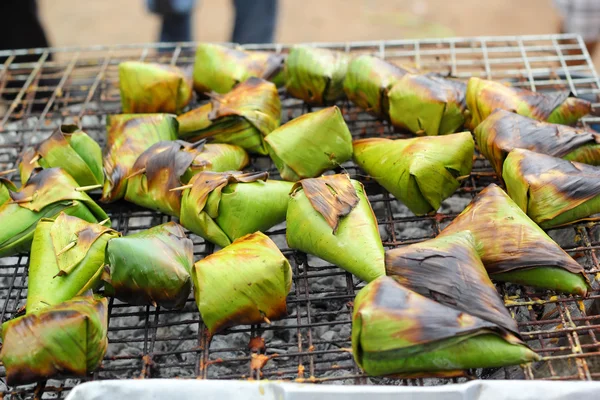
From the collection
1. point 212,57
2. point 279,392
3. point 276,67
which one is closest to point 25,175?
point 212,57

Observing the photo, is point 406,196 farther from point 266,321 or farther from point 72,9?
point 72,9

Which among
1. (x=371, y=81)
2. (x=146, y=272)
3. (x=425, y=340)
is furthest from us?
(x=371, y=81)

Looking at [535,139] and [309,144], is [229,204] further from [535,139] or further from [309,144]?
[535,139]

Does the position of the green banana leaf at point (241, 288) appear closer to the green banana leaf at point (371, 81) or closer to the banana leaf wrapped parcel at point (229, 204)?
the banana leaf wrapped parcel at point (229, 204)

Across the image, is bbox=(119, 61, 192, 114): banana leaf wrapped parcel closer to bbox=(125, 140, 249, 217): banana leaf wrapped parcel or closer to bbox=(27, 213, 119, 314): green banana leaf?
bbox=(125, 140, 249, 217): banana leaf wrapped parcel

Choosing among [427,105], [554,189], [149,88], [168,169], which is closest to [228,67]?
[149,88]

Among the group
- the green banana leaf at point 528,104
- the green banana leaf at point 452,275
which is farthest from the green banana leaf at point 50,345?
the green banana leaf at point 528,104
